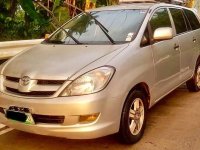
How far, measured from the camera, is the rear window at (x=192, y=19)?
22.6ft

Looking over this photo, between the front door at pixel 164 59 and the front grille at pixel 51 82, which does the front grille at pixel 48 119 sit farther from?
the front door at pixel 164 59

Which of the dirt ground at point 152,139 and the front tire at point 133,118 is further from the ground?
the front tire at point 133,118

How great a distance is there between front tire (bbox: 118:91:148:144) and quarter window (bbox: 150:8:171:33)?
1205 millimetres

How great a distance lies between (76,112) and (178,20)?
327 centimetres

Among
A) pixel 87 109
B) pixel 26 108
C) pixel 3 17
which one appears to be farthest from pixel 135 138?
pixel 3 17

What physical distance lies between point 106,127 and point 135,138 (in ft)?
2.21

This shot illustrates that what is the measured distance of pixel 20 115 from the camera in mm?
4074

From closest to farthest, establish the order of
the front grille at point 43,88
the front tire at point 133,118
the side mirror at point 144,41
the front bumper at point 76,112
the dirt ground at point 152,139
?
the front bumper at point 76,112, the front grille at point 43,88, the front tire at point 133,118, the dirt ground at point 152,139, the side mirror at point 144,41

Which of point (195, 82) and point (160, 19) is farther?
point (195, 82)

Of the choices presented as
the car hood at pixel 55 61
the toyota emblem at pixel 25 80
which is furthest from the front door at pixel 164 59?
the toyota emblem at pixel 25 80

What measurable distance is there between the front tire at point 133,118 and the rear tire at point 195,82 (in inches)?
95.1

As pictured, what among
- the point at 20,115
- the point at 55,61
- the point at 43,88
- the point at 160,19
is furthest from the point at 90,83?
the point at 160,19

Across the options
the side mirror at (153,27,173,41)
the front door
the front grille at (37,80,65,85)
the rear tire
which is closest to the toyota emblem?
the front grille at (37,80,65,85)

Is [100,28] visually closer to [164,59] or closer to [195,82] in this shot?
[164,59]
